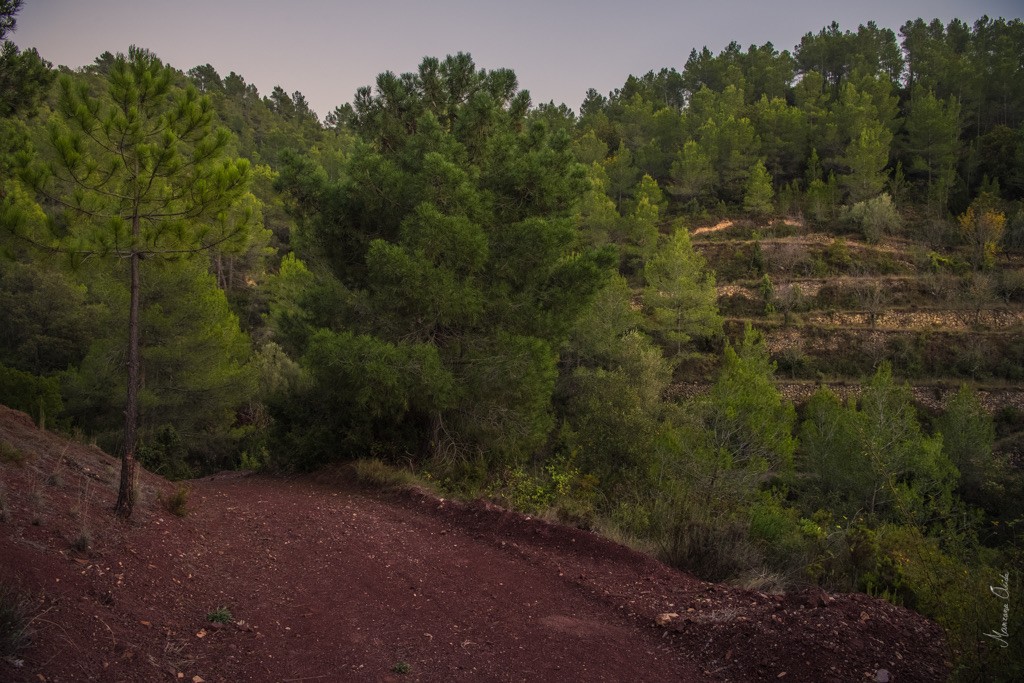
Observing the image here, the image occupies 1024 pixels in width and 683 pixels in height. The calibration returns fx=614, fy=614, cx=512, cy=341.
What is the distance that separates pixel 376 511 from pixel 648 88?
7521cm

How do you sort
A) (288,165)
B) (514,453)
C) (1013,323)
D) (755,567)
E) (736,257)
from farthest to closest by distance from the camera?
1. (736,257)
2. (1013,323)
3. (288,165)
4. (514,453)
5. (755,567)

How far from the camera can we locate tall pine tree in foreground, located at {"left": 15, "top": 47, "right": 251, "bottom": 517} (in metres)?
5.73

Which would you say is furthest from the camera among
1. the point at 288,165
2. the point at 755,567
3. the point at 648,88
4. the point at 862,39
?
the point at 648,88

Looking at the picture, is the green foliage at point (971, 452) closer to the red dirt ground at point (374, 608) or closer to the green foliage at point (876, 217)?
the green foliage at point (876, 217)

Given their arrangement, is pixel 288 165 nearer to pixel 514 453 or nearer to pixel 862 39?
pixel 514 453

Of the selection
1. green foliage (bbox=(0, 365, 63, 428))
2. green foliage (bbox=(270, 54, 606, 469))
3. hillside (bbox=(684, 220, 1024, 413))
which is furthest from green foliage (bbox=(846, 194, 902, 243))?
green foliage (bbox=(0, 365, 63, 428))

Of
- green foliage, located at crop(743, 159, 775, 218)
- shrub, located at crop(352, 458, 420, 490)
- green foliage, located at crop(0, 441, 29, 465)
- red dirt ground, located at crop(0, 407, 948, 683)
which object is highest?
green foliage, located at crop(743, 159, 775, 218)

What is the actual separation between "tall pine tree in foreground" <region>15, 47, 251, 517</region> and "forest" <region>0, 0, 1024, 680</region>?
3 cm

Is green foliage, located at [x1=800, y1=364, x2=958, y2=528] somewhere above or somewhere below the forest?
below

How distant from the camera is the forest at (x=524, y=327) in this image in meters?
6.16

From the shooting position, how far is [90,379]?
17234mm

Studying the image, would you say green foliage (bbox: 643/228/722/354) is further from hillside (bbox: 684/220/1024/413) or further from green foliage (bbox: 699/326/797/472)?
green foliage (bbox: 699/326/797/472)

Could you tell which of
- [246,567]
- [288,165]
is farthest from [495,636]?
[288,165]

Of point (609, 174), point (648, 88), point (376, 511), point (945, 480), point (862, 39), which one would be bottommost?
point (945, 480)
